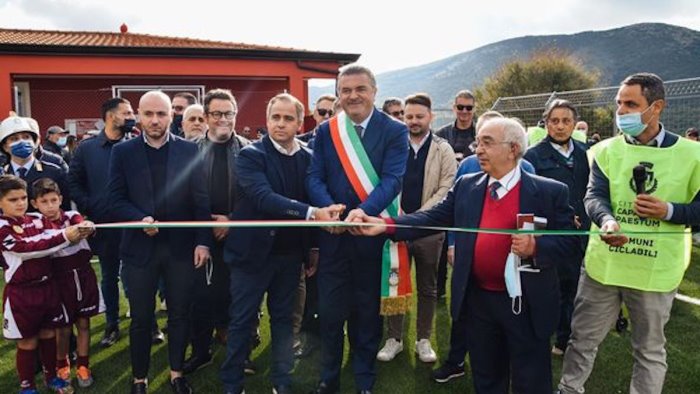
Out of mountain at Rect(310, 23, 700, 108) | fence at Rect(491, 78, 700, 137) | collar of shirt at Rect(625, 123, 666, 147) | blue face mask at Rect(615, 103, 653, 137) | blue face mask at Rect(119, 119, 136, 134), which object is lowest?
collar of shirt at Rect(625, 123, 666, 147)

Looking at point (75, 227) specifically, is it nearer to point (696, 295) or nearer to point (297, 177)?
point (297, 177)

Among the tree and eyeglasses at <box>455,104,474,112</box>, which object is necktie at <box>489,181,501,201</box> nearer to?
eyeglasses at <box>455,104,474,112</box>

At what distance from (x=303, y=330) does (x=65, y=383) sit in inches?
79.3

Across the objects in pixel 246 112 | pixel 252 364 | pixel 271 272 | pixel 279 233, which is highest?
pixel 246 112

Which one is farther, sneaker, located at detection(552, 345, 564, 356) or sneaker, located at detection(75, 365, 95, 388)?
sneaker, located at detection(552, 345, 564, 356)

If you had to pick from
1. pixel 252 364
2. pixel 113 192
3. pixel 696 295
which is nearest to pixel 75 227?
pixel 113 192

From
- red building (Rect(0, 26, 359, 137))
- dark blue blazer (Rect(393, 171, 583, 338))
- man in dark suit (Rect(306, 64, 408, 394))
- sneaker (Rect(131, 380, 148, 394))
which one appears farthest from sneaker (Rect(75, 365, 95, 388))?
red building (Rect(0, 26, 359, 137))

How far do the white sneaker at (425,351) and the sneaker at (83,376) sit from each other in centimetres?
263

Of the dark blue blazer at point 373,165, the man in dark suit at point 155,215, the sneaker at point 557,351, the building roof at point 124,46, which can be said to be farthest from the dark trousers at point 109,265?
the building roof at point 124,46

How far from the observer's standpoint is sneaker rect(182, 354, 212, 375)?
14.0 feet

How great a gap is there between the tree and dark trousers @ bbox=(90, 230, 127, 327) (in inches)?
1360

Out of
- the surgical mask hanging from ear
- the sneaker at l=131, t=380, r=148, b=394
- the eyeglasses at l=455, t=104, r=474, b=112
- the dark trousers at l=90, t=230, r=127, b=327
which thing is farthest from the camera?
the eyeglasses at l=455, t=104, r=474, b=112

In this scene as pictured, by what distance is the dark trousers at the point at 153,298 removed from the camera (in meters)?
3.59

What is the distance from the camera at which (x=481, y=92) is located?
3834 centimetres
